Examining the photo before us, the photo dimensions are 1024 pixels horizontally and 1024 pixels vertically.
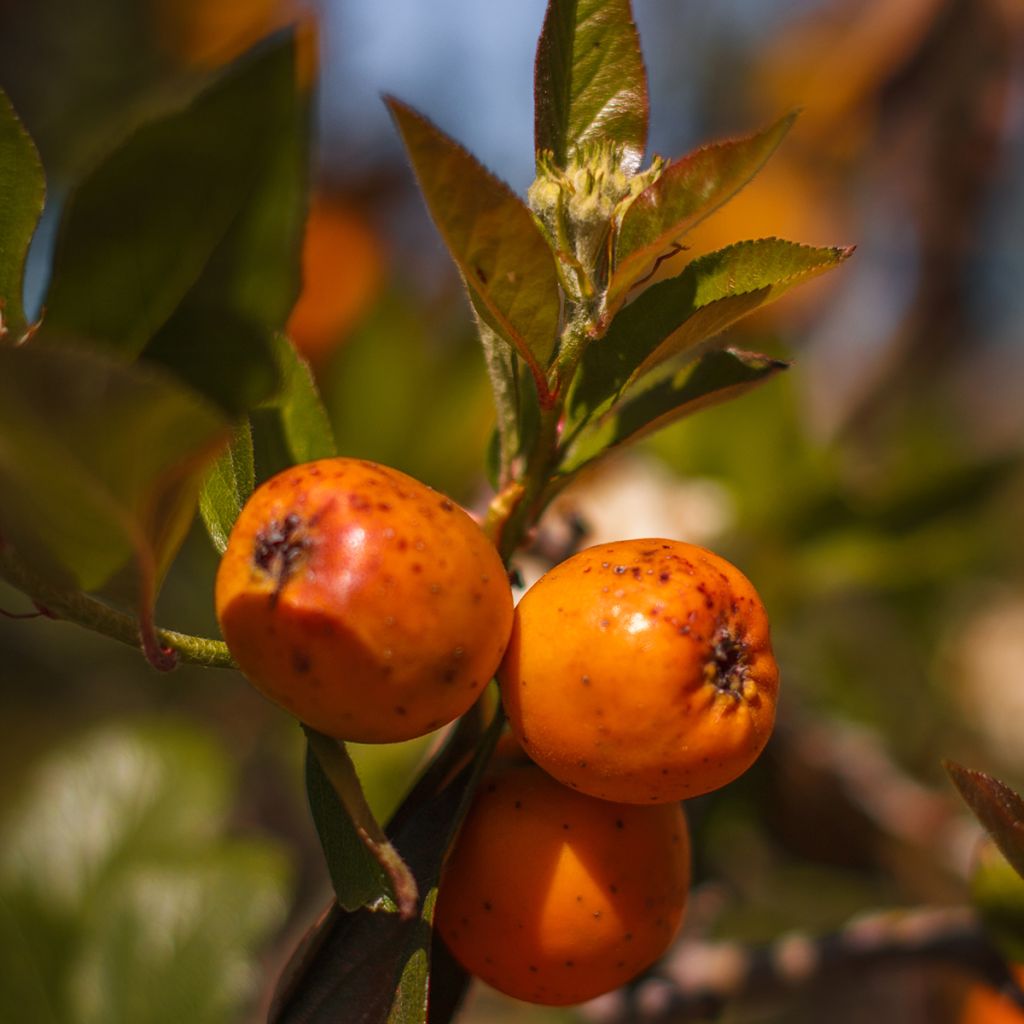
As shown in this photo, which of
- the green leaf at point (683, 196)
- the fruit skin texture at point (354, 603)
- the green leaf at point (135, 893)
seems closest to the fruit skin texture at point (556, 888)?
the fruit skin texture at point (354, 603)

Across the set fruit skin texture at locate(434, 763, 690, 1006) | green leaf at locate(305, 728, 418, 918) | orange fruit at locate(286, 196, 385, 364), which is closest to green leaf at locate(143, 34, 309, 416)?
green leaf at locate(305, 728, 418, 918)

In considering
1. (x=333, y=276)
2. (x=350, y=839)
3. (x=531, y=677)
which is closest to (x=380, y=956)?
(x=350, y=839)

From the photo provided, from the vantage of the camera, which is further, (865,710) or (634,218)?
(865,710)

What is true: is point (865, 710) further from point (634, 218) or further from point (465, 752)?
point (634, 218)

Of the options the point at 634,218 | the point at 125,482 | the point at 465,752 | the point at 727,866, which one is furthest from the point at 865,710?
the point at 125,482

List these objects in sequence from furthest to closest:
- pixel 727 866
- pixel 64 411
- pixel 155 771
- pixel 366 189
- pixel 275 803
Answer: pixel 366 189, pixel 275 803, pixel 727 866, pixel 155 771, pixel 64 411

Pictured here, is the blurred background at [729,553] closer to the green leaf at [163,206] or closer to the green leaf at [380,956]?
the green leaf at [163,206]

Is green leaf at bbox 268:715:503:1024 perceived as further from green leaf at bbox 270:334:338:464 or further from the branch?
the branch
